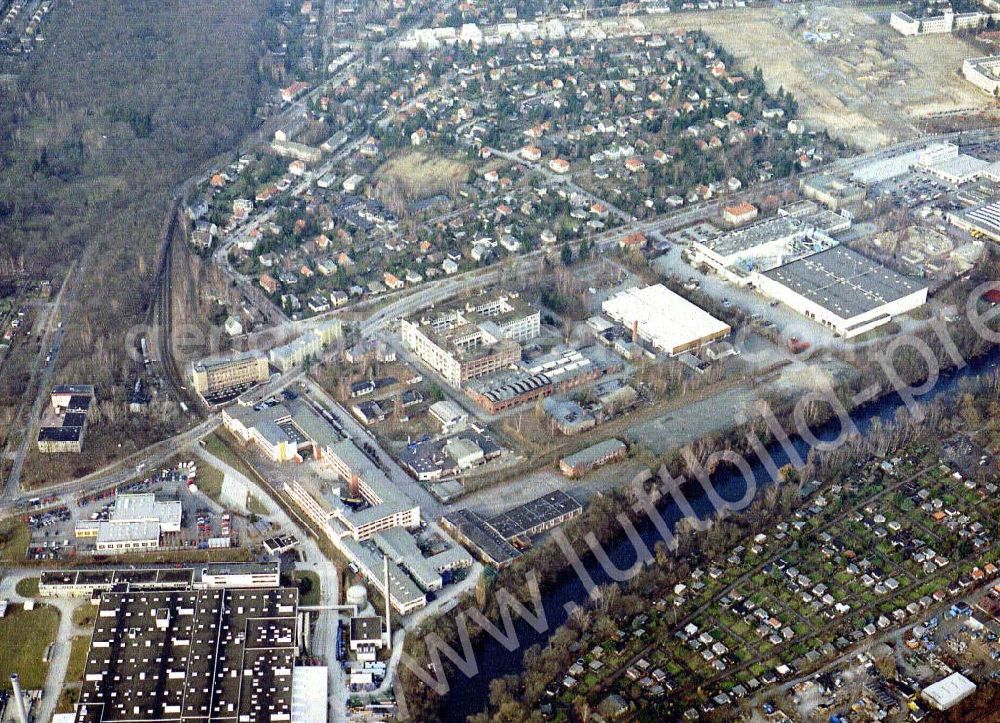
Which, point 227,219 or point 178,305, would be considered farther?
point 227,219

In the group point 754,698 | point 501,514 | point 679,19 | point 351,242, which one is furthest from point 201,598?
point 679,19

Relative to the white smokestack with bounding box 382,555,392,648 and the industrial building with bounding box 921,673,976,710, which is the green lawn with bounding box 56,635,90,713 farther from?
the industrial building with bounding box 921,673,976,710

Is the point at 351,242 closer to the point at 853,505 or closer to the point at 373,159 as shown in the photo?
the point at 373,159

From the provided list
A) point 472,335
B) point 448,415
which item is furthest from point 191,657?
point 472,335

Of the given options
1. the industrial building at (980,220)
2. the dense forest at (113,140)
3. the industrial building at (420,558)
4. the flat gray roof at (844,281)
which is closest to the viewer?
the industrial building at (420,558)

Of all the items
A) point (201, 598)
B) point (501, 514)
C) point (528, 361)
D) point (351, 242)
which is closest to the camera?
point (201, 598)

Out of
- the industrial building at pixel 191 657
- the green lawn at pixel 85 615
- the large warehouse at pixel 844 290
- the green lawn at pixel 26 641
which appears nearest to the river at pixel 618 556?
the large warehouse at pixel 844 290

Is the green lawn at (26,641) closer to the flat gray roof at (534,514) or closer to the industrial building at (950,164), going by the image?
the flat gray roof at (534,514)
